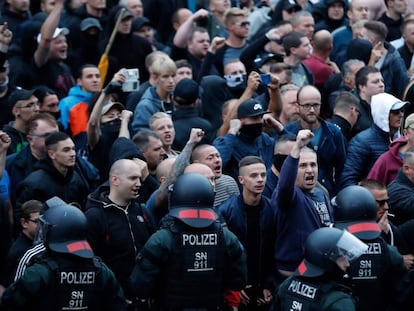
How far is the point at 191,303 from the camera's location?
10578 millimetres

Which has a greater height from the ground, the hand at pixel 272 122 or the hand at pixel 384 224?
the hand at pixel 272 122

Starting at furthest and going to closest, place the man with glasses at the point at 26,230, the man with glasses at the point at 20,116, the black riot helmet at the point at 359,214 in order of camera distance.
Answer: the man with glasses at the point at 20,116 < the man with glasses at the point at 26,230 < the black riot helmet at the point at 359,214

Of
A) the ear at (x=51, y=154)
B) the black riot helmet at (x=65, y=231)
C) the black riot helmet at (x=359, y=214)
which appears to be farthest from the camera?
the ear at (x=51, y=154)

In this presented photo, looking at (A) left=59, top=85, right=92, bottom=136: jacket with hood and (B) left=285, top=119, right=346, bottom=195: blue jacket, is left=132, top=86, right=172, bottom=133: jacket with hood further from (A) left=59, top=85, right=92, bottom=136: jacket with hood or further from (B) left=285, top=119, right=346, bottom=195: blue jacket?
(B) left=285, top=119, right=346, bottom=195: blue jacket

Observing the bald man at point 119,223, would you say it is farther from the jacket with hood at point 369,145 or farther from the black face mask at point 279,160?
the jacket with hood at point 369,145

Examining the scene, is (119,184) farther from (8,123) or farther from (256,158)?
(8,123)

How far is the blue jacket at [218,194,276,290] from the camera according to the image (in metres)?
11.8

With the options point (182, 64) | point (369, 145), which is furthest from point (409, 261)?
point (182, 64)

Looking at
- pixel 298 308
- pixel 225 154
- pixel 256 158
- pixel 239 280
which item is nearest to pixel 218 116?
pixel 225 154

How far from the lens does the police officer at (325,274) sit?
9.64 metres

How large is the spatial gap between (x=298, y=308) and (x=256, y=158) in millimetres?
2524

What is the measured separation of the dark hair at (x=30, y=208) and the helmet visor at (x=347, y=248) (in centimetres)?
316

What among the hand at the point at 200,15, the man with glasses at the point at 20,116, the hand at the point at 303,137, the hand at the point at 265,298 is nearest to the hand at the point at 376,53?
the hand at the point at 200,15

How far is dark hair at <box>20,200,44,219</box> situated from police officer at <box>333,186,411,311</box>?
8.95 ft
